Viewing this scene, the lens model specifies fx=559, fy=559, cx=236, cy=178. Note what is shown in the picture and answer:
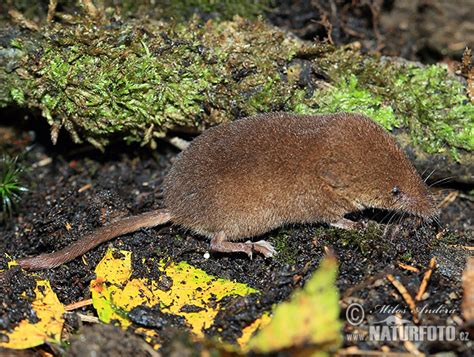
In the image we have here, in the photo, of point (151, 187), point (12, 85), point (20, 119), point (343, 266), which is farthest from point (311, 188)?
point (20, 119)

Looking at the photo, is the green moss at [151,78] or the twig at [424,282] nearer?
the twig at [424,282]

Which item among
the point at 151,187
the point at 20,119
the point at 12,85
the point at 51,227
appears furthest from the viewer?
the point at 20,119

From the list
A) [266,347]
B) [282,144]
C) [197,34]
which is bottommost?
[266,347]

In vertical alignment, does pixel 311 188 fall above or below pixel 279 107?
below

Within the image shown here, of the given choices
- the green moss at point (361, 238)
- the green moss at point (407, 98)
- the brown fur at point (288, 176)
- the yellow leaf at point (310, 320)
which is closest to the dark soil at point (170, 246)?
the green moss at point (361, 238)

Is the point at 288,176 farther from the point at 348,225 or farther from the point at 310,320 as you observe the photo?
the point at 310,320

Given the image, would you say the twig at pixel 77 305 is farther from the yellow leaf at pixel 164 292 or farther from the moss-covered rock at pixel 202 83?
the moss-covered rock at pixel 202 83

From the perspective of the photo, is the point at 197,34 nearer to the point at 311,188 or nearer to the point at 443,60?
the point at 311,188

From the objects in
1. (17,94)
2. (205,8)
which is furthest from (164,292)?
(205,8)
